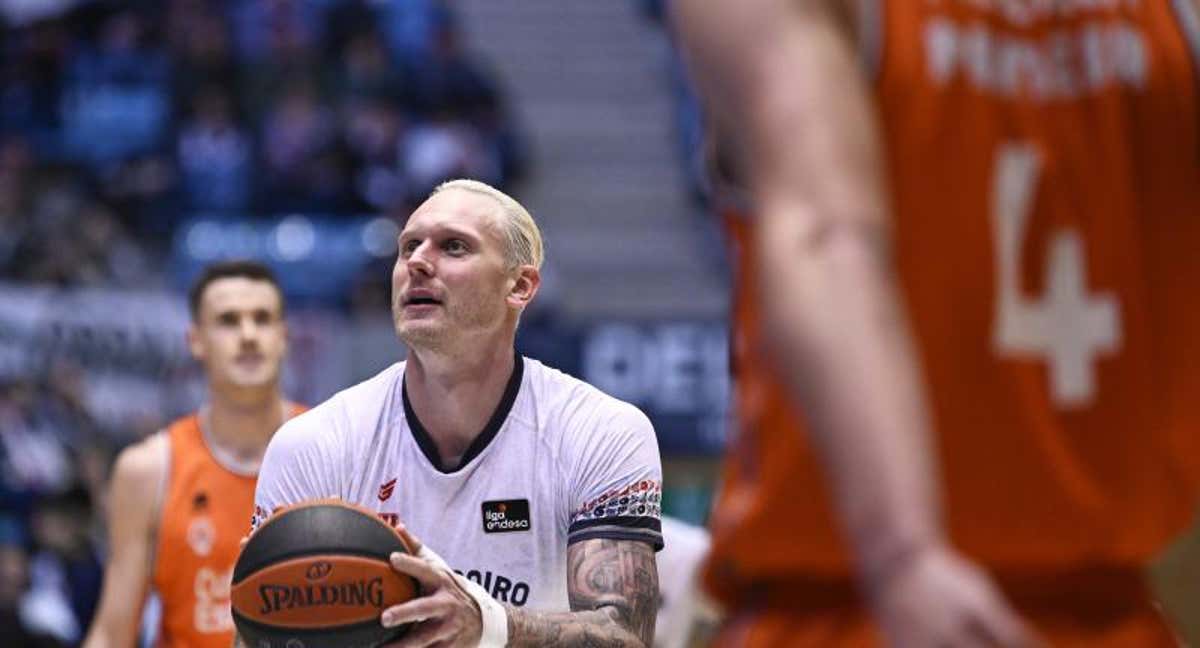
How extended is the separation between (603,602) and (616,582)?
81 millimetres

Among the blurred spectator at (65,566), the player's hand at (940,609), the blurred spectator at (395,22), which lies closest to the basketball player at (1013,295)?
the player's hand at (940,609)

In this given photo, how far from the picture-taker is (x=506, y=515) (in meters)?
4.96

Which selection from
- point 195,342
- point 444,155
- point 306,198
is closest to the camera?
point 195,342

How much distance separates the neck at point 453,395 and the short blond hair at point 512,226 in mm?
298

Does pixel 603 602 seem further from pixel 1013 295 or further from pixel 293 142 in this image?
pixel 293 142

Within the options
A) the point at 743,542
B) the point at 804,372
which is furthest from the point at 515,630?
the point at 804,372

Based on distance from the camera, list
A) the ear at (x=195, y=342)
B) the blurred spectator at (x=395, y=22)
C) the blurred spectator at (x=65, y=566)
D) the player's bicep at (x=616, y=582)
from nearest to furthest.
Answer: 1. the player's bicep at (x=616, y=582)
2. the ear at (x=195, y=342)
3. the blurred spectator at (x=65, y=566)
4. the blurred spectator at (x=395, y=22)

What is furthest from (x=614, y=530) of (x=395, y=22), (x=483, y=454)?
(x=395, y=22)

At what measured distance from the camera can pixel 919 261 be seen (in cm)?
204

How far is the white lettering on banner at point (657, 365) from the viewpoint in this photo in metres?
13.0

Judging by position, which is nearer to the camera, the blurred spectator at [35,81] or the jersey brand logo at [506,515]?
the jersey brand logo at [506,515]

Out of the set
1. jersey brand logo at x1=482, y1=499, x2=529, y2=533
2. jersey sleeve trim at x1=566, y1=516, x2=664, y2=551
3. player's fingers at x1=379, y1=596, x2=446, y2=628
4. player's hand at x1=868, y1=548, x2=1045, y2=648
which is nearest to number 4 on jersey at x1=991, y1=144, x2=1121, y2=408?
player's hand at x1=868, y1=548, x2=1045, y2=648

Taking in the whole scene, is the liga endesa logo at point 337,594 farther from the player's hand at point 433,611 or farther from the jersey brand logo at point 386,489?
the jersey brand logo at point 386,489

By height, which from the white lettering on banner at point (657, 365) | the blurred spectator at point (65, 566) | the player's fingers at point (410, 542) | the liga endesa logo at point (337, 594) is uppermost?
the player's fingers at point (410, 542)
